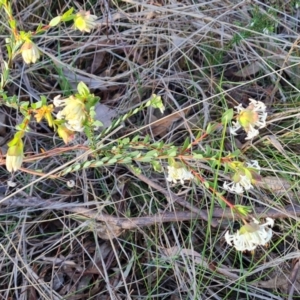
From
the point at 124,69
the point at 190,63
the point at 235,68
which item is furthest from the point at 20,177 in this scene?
the point at 235,68

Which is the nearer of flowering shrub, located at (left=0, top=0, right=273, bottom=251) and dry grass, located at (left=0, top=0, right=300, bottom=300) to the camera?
flowering shrub, located at (left=0, top=0, right=273, bottom=251)

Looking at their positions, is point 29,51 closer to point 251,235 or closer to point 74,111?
point 74,111

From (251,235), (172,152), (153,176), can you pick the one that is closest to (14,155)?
(172,152)

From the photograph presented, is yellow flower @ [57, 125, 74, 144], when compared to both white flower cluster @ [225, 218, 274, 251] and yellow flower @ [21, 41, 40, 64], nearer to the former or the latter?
yellow flower @ [21, 41, 40, 64]

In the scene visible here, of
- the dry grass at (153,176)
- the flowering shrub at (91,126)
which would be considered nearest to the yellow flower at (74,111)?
the flowering shrub at (91,126)

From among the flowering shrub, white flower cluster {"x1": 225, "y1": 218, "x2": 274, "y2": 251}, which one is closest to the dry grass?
the flowering shrub

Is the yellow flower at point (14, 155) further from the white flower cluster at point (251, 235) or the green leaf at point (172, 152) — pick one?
the white flower cluster at point (251, 235)

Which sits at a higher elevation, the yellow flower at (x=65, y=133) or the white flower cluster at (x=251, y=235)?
the yellow flower at (x=65, y=133)

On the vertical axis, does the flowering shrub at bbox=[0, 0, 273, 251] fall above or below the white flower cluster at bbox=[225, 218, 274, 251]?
above
